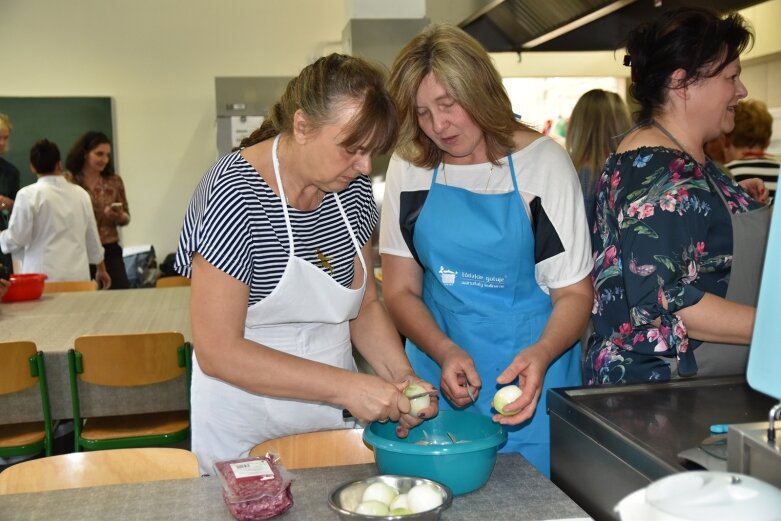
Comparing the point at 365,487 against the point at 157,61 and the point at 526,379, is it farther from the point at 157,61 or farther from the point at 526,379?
the point at 157,61

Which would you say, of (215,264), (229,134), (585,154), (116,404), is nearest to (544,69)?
(229,134)

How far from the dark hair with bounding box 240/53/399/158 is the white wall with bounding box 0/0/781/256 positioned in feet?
16.2

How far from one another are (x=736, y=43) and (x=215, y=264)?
3.49 feet

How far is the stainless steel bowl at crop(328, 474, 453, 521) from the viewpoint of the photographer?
112 centimetres

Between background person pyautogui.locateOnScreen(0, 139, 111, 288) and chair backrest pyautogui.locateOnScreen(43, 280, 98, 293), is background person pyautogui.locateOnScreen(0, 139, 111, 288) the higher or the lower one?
the higher one

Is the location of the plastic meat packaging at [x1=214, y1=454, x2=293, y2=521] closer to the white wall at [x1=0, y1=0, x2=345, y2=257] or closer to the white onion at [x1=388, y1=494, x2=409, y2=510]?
the white onion at [x1=388, y1=494, x2=409, y2=510]

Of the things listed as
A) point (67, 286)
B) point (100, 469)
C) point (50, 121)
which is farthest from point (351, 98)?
point (50, 121)

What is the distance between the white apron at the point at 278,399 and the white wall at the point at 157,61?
197 inches

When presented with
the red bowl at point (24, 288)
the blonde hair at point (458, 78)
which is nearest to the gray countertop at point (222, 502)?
the blonde hair at point (458, 78)

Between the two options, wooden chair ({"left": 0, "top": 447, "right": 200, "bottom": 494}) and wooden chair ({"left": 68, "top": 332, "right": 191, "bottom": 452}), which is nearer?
wooden chair ({"left": 0, "top": 447, "right": 200, "bottom": 494})

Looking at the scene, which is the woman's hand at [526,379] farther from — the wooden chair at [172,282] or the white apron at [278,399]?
the wooden chair at [172,282]

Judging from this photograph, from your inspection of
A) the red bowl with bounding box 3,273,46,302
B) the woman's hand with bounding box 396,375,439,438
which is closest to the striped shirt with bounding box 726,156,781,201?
the woman's hand with bounding box 396,375,439,438

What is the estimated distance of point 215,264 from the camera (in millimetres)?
1461

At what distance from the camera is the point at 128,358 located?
9.25 feet
